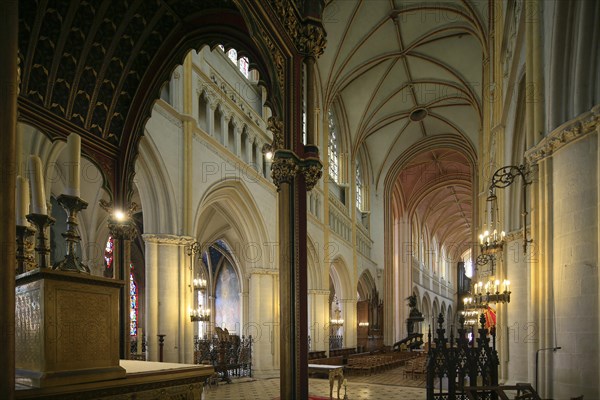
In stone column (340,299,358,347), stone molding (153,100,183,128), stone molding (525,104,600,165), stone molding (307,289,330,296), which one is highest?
stone molding (153,100,183,128)

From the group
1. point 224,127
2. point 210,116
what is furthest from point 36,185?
point 224,127

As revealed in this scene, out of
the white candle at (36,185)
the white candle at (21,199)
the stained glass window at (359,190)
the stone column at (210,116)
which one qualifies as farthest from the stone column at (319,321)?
the white candle at (36,185)

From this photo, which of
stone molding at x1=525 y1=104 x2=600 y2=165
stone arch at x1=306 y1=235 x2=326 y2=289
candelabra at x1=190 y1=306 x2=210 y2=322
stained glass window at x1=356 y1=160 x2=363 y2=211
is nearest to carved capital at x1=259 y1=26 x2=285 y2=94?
stone molding at x1=525 y1=104 x2=600 y2=165

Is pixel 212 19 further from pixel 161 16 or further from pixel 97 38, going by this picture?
pixel 97 38

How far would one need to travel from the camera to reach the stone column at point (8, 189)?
2.83 metres

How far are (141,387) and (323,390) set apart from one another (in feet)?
37.1

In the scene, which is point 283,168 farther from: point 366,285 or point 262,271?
point 366,285

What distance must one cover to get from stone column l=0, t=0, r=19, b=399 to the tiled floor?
32.7 ft

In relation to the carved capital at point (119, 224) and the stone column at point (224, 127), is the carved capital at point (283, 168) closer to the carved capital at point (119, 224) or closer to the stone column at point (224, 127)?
the carved capital at point (119, 224)

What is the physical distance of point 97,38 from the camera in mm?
7191

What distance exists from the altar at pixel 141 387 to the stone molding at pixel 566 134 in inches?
205

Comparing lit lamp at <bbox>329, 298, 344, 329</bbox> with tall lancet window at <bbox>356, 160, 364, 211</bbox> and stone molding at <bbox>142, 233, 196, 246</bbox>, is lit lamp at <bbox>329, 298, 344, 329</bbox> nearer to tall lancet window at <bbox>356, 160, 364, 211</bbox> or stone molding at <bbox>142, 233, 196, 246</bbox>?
tall lancet window at <bbox>356, 160, 364, 211</bbox>

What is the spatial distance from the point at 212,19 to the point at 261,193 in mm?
10904

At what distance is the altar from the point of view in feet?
9.50
